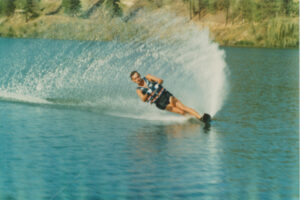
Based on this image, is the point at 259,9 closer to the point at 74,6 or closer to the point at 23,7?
the point at 74,6

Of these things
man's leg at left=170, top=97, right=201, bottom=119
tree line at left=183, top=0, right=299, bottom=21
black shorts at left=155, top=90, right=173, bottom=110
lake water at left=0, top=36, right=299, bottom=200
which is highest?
tree line at left=183, top=0, right=299, bottom=21

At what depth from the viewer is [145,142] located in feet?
50.9

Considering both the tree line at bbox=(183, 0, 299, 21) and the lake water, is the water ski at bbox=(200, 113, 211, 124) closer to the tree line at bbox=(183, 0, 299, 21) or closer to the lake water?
the lake water

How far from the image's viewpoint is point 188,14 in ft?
464

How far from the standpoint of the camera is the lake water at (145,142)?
36.6ft

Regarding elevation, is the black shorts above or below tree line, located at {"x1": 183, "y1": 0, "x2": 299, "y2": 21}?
below

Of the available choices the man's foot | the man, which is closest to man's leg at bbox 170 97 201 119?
the man

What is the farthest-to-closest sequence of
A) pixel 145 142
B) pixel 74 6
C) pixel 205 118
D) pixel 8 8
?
pixel 8 8 → pixel 74 6 → pixel 205 118 → pixel 145 142

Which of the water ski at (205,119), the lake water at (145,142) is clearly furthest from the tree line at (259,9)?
the water ski at (205,119)

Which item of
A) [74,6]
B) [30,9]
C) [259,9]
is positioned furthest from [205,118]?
[30,9]

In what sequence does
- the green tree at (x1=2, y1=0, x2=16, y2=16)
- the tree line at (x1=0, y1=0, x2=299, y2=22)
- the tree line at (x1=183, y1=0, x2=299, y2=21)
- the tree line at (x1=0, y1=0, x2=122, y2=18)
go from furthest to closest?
the green tree at (x1=2, y1=0, x2=16, y2=16) < the tree line at (x1=0, y1=0, x2=122, y2=18) < the tree line at (x1=183, y1=0, x2=299, y2=21) < the tree line at (x1=0, y1=0, x2=299, y2=22)

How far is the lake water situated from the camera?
36.6 ft

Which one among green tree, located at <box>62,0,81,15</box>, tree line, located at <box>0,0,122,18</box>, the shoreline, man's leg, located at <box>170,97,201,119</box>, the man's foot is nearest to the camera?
the man's foot

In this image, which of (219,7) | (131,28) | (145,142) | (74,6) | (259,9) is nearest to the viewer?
(145,142)
